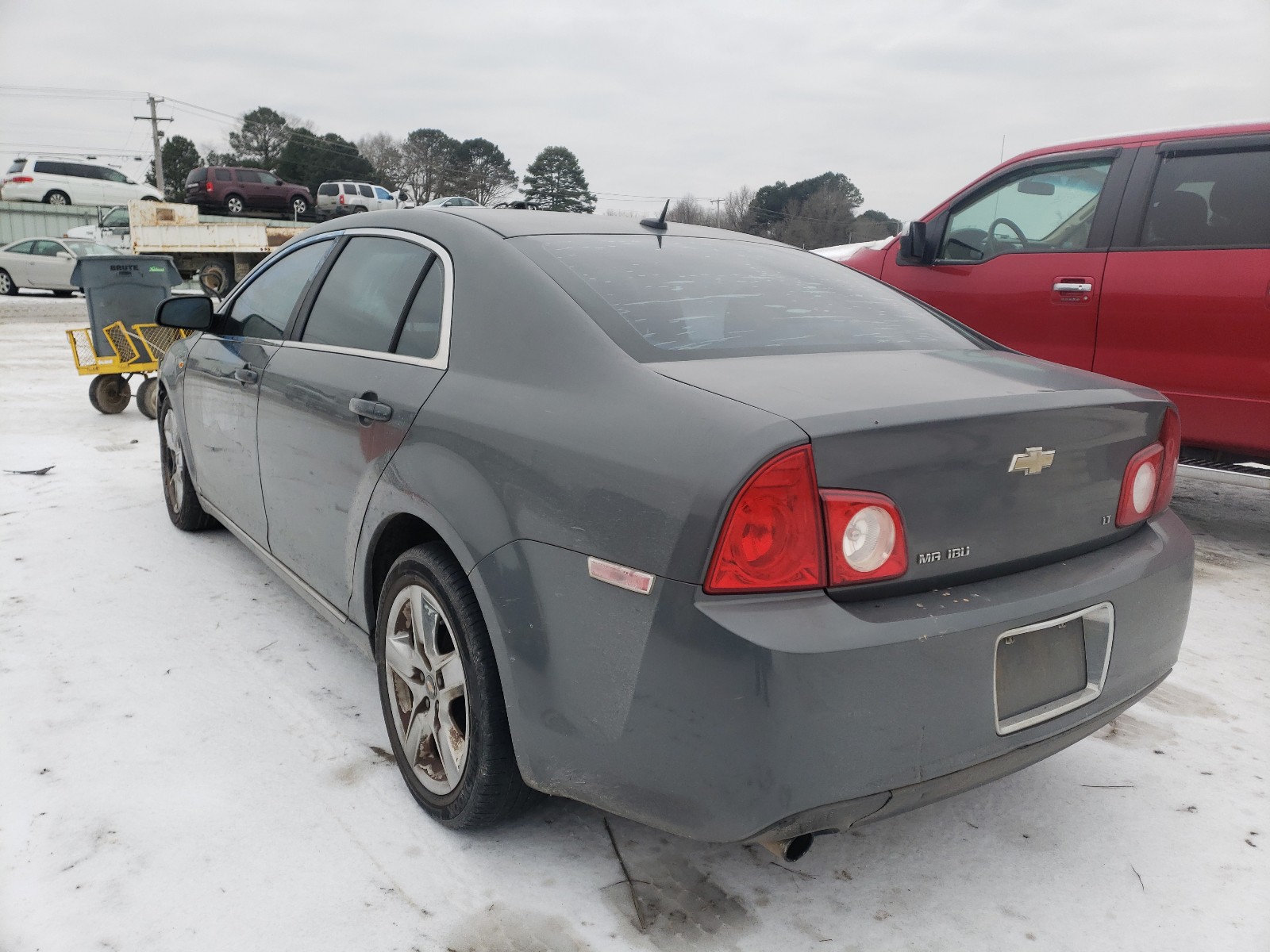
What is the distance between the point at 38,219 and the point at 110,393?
29863mm

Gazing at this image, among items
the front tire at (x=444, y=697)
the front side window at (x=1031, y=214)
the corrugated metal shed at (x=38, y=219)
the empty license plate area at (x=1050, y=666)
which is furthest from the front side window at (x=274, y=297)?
the corrugated metal shed at (x=38, y=219)

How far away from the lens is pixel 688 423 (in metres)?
1.76

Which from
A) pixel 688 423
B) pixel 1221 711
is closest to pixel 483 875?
pixel 688 423

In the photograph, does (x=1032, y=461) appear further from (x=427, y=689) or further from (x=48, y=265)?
(x=48, y=265)

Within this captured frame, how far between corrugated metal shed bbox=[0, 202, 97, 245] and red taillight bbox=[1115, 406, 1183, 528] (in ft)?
117

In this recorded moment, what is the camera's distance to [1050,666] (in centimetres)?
191

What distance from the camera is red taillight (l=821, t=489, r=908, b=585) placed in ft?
5.56

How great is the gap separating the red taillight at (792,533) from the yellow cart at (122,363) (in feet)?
24.0

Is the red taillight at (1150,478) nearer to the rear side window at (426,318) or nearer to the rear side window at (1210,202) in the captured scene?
the rear side window at (426,318)

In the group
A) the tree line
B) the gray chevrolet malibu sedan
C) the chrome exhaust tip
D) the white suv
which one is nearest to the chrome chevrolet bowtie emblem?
the gray chevrolet malibu sedan

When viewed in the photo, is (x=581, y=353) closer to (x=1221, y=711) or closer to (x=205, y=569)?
(x=1221, y=711)

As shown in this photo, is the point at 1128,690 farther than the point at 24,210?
No

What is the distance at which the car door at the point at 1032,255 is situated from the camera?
4844 millimetres

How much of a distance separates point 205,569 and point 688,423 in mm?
3182
